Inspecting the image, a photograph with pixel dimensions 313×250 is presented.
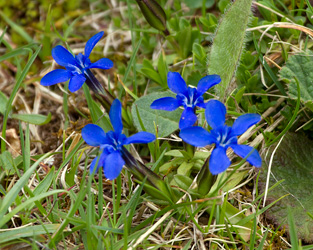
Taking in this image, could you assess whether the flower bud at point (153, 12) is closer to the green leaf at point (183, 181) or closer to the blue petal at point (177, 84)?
the blue petal at point (177, 84)

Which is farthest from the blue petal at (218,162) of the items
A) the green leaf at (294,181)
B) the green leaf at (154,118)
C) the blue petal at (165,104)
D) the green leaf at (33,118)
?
the green leaf at (33,118)

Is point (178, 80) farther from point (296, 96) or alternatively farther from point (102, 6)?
point (102, 6)

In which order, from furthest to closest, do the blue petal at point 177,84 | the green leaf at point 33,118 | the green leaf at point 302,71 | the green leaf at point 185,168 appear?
the green leaf at point 33,118
the green leaf at point 302,71
the green leaf at point 185,168
the blue petal at point 177,84

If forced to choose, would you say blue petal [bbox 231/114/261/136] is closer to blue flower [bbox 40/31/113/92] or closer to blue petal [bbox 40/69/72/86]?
blue flower [bbox 40/31/113/92]

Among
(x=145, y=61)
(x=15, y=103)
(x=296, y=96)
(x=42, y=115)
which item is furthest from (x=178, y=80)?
(x=15, y=103)

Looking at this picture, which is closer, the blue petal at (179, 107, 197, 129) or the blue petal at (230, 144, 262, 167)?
the blue petal at (230, 144, 262, 167)

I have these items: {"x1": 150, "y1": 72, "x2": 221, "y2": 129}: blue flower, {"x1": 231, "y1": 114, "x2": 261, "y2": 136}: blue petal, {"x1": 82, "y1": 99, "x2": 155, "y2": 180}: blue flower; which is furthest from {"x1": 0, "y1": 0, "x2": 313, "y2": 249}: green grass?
{"x1": 150, "y1": 72, "x2": 221, "y2": 129}: blue flower
